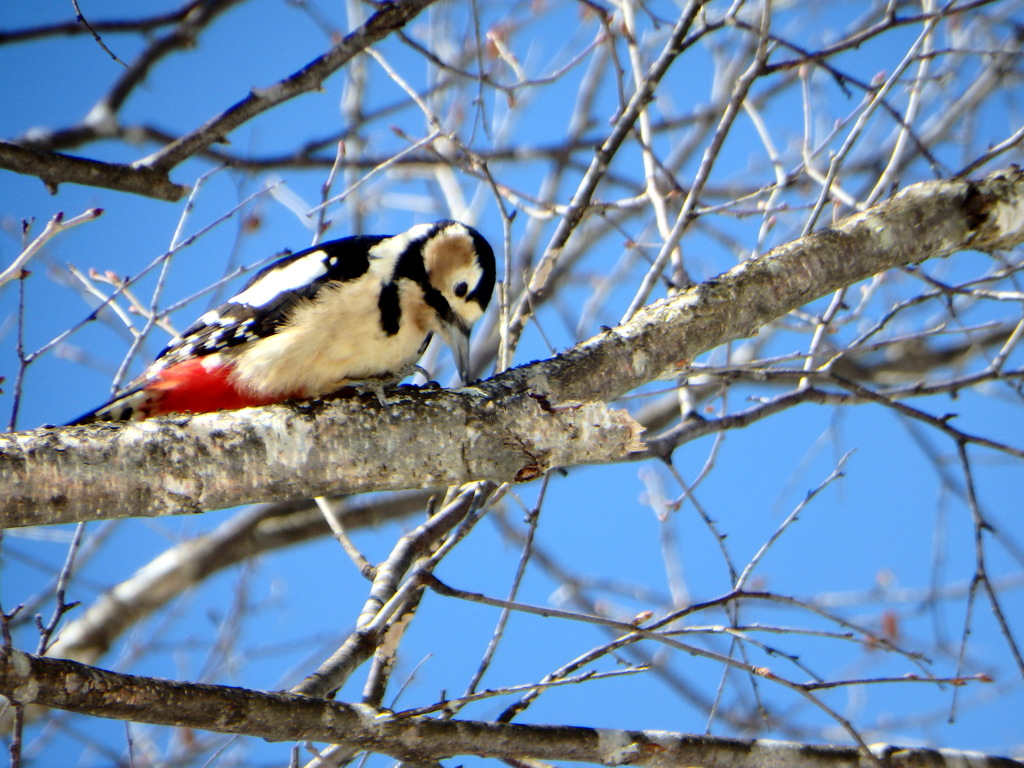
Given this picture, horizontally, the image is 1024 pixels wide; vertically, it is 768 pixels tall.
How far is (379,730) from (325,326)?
3.80 feet

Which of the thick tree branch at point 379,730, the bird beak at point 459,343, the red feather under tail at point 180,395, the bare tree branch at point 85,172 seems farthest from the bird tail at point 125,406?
the thick tree branch at point 379,730

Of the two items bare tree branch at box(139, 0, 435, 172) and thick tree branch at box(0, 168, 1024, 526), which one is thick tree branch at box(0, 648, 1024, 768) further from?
bare tree branch at box(139, 0, 435, 172)

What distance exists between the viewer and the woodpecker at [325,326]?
2.68m

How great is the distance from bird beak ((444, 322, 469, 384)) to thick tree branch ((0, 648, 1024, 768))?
1230mm

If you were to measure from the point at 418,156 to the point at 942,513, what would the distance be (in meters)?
3.58

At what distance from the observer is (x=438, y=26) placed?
5.60 meters

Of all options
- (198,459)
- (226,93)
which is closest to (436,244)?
(198,459)

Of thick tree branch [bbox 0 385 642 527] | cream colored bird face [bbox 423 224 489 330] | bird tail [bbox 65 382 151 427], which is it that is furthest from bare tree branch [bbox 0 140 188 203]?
thick tree branch [bbox 0 385 642 527]

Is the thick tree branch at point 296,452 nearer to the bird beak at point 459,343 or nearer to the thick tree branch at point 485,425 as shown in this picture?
the thick tree branch at point 485,425

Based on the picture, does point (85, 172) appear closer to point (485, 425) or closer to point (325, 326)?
point (325, 326)

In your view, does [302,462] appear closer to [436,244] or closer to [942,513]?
[436,244]

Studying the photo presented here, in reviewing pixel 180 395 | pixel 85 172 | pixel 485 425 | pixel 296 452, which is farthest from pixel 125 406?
pixel 485 425

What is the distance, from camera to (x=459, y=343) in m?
2.99

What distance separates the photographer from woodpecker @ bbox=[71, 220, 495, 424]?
2684mm
